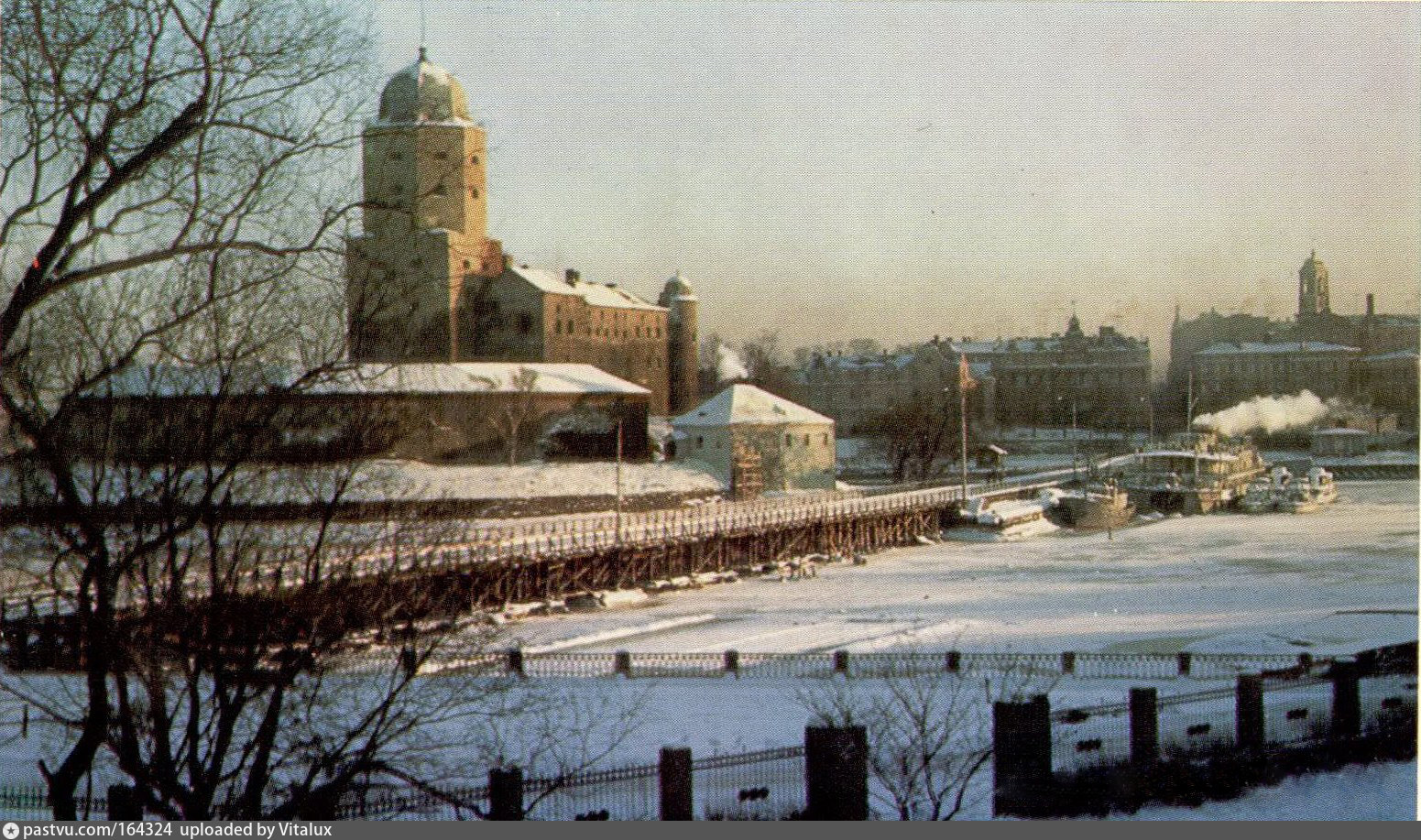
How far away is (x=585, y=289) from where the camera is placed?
40.1 meters

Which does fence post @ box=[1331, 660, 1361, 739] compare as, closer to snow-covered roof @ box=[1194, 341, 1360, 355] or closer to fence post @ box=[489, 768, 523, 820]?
fence post @ box=[489, 768, 523, 820]

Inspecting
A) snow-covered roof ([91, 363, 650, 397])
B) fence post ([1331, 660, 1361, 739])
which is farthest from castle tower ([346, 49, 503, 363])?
fence post ([1331, 660, 1361, 739])

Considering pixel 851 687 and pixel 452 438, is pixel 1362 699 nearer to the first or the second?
pixel 851 687

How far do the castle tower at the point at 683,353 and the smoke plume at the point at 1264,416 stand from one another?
50.7 feet

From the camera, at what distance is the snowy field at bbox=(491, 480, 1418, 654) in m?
21.9

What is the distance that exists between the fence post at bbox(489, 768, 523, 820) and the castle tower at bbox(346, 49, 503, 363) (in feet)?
9.78

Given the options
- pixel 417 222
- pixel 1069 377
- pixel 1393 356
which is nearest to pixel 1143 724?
pixel 417 222

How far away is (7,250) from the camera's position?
9906 mm

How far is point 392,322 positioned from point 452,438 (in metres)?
23.2

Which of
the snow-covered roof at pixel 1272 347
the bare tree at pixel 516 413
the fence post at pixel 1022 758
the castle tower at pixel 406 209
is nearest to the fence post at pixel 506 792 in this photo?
the castle tower at pixel 406 209

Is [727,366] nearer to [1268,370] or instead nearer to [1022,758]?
[1268,370]

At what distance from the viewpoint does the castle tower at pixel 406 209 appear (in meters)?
10.7

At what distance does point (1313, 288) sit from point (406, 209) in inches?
631

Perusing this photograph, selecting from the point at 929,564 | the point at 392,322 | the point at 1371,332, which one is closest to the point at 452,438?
the point at 929,564
